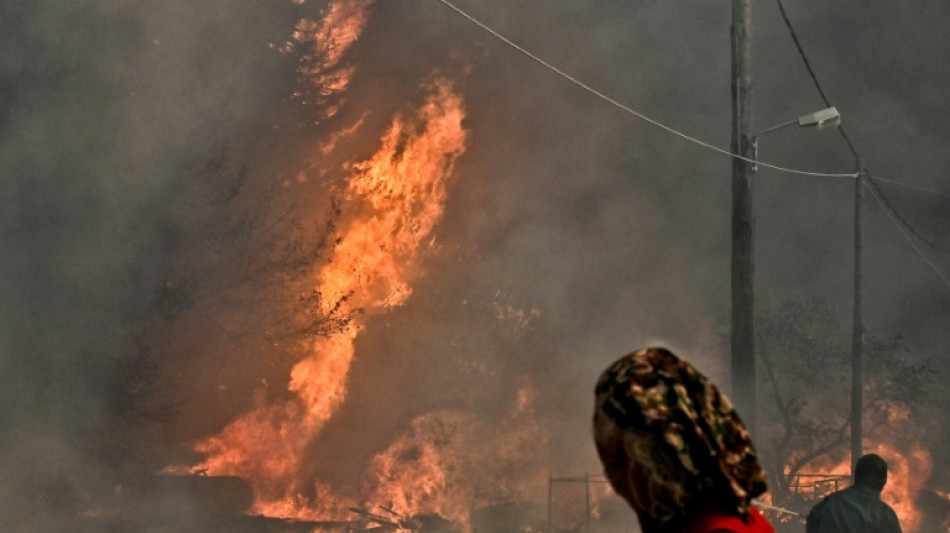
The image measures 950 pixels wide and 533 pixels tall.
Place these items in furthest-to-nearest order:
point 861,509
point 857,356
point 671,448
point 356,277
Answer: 1. point 356,277
2. point 857,356
3. point 861,509
4. point 671,448

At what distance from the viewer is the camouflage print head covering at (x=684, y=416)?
5.38 feet

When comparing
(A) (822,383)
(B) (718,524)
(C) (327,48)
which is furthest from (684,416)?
(A) (822,383)

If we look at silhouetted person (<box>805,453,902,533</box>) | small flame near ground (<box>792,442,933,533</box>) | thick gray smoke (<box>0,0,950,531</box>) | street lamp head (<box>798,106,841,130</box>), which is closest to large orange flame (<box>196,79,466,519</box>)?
thick gray smoke (<box>0,0,950,531</box>)

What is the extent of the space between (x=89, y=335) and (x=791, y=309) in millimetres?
16082

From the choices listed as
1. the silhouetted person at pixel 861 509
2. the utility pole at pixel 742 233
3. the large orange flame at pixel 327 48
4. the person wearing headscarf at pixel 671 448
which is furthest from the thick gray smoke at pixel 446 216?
the person wearing headscarf at pixel 671 448

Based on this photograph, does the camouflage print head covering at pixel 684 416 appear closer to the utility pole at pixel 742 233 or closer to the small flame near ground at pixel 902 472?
the utility pole at pixel 742 233

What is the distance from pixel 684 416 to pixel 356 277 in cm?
1764

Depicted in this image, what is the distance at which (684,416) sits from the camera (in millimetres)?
1648

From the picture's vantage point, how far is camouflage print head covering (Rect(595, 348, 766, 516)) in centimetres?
164

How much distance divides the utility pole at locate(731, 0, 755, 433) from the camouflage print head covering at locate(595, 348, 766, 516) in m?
8.86

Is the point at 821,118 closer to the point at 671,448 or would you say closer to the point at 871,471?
the point at 871,471

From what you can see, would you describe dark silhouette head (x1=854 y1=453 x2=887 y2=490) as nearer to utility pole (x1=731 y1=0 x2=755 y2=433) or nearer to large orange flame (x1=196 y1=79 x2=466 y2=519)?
utility pole (x1=731 y1=0 x2=755 y2=433)

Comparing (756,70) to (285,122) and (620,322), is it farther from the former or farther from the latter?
(285,122)

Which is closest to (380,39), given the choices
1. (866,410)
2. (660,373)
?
(866,410)
